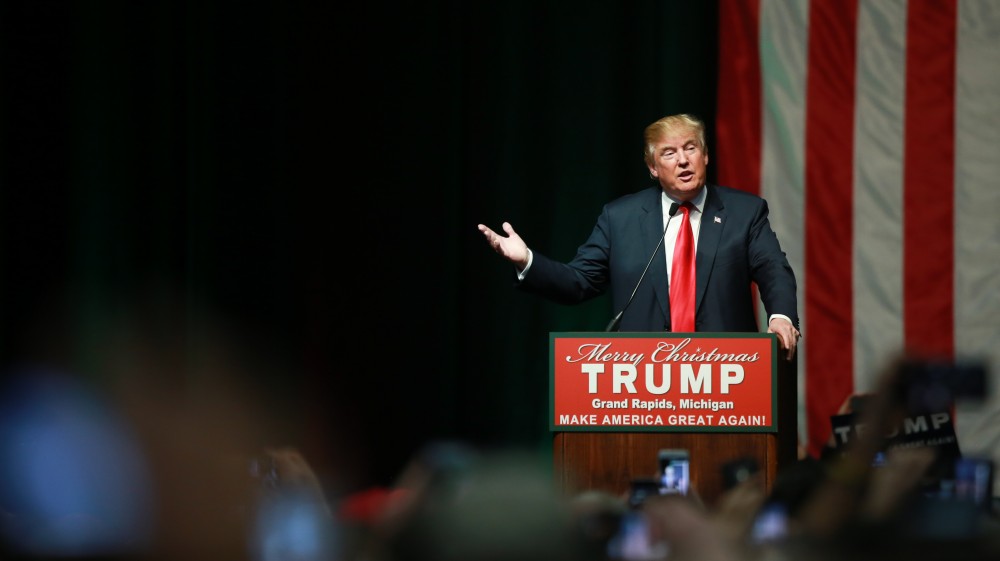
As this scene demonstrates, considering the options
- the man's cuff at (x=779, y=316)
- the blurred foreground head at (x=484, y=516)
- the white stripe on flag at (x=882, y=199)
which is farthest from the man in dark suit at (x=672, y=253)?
the blurred foreground head at (x=484, y=516)

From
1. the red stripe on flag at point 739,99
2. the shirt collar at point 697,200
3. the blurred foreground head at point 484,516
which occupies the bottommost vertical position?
the blurred foreground head at point 484,516

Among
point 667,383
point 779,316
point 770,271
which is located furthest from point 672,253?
point 667,383

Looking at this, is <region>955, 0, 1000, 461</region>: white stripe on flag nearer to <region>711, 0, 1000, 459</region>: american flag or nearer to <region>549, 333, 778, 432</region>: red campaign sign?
<region>711, 0, 1000, 459</region>: american flag

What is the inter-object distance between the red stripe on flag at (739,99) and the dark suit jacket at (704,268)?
50.5 inches

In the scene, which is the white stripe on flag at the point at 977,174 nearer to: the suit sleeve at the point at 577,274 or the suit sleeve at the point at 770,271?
the suit sleeve at the point at 770,271

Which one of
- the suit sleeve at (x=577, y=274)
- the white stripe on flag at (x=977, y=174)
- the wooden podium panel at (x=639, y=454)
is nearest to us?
the wooden podium panel at (x=639, y=454)

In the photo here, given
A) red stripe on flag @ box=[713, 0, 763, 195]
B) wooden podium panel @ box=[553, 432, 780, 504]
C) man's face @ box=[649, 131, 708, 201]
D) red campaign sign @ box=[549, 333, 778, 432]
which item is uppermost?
red stripe on flag @ box=[713, 0, 763, 195]

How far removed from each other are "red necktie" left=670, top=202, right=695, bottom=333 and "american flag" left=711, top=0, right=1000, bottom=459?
142cm

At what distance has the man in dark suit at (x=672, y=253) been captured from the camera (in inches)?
160

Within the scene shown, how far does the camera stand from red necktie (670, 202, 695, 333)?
4.09 m

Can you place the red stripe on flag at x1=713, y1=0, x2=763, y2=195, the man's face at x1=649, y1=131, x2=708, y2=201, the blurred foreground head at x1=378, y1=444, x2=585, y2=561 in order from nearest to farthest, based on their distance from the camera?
the blurred foreground head at x1=378, y1=444, x2=585, y2=561, the man's face at x1=649, y1=131, x2=708, y2=201, the red stripe on flag at x1=713, y1=0, x2=763, y2=195

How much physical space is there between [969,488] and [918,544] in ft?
1.93

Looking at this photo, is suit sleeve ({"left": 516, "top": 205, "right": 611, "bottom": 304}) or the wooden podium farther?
suit sleeve ({"left": 516, "top": 205, "right": 611, "bottom": 304})

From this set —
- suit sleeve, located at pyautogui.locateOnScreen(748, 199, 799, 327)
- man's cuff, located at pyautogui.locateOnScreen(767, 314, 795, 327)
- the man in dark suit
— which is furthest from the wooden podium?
the man in dark suit
